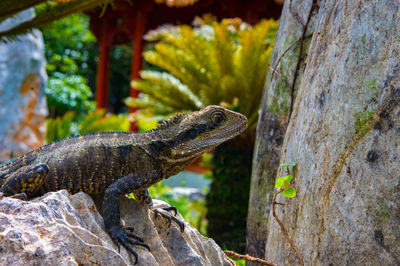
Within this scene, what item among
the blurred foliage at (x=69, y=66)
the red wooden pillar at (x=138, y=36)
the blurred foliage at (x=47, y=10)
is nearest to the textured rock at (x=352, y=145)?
the blurred foliage at (x=47, y=10)

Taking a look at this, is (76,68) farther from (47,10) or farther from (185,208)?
(47,10)

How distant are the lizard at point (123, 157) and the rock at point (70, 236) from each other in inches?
6.1

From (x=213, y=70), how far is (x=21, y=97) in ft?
15.9

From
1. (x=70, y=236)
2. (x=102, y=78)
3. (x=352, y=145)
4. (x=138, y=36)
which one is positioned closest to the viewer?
(x=70, y=236)

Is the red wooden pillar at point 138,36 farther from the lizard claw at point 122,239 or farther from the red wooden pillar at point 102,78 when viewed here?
the lizard claw at point 122,239

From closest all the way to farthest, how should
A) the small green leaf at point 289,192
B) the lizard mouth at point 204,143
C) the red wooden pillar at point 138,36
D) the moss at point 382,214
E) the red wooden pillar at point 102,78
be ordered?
the moss at point 382,214 → the small green leaf at point 289,192 → the lizard mouth at point 204,143 → the red wooden pillar at point 138,36 → the red wooden pillar at point 102,78

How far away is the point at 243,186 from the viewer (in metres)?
7.62

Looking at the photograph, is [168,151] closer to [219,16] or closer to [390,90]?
[390,90]

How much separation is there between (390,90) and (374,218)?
2.25ft

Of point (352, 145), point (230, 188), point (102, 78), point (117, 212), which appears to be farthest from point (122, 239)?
point (102, 78)

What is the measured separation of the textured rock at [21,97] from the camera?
1005 cm

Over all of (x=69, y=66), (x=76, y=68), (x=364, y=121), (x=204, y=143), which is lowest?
(x=76, y=68)

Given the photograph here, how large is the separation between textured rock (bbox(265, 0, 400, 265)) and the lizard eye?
20.8 inches

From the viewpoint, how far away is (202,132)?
273 cm
